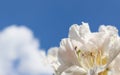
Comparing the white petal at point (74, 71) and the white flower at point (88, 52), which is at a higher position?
the white flower at point (88, 52)

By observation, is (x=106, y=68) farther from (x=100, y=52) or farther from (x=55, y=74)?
(x=55, y=74)

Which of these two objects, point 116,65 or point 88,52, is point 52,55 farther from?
point 116,65

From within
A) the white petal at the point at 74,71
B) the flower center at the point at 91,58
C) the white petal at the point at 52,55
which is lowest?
the white petal at the point at 74,71

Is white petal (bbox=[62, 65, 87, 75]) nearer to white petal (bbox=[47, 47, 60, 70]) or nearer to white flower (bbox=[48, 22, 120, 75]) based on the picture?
white flower (bbox=[48, 22, 120, 75])

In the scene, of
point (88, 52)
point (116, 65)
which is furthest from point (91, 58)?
point (116, 65)

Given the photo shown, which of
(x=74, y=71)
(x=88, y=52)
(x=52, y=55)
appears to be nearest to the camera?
(x=74, y=71)

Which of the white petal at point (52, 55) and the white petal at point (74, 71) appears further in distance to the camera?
the white petal at point (52, 55)

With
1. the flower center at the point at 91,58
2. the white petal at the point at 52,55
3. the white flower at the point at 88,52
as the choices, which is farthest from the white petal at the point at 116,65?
the white petal at the point at 52,55

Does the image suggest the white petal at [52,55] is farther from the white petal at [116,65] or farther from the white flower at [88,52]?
the white petal at [116,65]

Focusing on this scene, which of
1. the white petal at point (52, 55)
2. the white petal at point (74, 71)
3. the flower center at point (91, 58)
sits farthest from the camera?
the white petal at point (52, 55)
